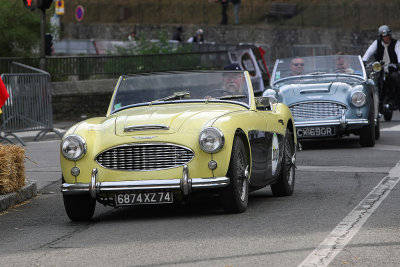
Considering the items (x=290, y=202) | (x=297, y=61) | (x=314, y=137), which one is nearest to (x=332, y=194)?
(x=290, y=202)

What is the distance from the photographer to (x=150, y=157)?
371 inches

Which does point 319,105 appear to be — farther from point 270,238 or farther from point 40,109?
point 270,238

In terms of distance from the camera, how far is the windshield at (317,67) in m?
18.2

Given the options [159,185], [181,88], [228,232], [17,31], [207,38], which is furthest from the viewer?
[207,38]

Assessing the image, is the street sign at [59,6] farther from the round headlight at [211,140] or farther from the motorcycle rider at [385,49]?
the round headlight at [211,140]

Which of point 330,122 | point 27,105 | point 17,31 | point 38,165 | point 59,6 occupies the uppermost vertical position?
point 59,6

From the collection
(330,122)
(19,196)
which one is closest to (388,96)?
(330,122)

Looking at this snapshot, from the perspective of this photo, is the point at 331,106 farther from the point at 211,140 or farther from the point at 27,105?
the point at 211,140

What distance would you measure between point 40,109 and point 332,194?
11.5 metres

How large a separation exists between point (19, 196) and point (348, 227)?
4235 mm

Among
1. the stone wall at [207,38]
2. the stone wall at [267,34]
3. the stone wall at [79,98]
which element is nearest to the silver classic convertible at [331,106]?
the stone wall at [79,98]

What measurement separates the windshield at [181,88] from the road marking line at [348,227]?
5.36ft

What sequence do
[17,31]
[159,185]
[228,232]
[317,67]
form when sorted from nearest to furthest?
[228,232], [159,185], [317,67], [17,31]

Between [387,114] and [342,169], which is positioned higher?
[342,169]
